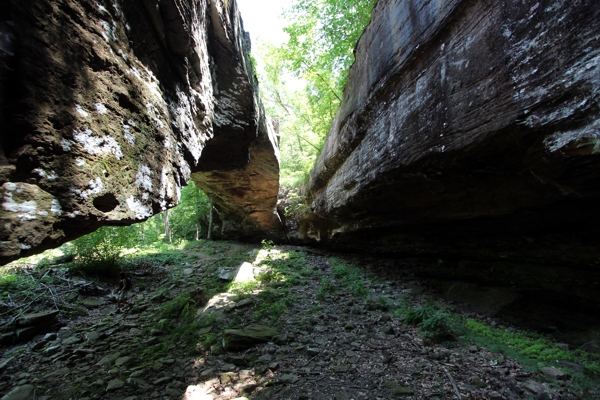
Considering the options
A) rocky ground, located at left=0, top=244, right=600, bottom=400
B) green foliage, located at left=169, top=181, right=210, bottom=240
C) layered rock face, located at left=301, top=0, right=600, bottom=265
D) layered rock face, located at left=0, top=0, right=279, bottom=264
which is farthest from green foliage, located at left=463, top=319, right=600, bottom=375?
green foliage, located at left=169, top=181, right=210, bottom=240

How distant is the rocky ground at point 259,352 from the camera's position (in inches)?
136

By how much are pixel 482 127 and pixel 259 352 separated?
16.1 ft

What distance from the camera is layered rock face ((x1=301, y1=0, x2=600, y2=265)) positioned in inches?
112

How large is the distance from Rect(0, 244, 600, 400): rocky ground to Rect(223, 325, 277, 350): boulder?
18 millimetres

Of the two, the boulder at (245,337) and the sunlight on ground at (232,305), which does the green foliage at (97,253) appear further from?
the boulder at (245,337)

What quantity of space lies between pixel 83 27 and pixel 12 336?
Result: 6034 mm

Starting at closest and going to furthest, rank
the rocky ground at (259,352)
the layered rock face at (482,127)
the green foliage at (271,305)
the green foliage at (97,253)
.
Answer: the layered rock face at (482,127) < the rocky ground at (259,352) < the green foliage at (271,305) < the green foliage at (97,253)

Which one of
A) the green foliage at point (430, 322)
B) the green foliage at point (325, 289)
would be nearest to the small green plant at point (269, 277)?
the green foliage at point (325, 289)

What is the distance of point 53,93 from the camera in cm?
249

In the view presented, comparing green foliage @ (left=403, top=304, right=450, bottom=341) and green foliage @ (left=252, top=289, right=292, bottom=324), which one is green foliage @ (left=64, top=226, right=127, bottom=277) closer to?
green foliage @ (left=252, top=289, right=292, bottom=324)

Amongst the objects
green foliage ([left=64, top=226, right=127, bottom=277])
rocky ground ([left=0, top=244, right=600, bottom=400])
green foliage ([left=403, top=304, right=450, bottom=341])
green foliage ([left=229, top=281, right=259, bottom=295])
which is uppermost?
green foliage ([left=64, top=226, right=127, bottom=277])

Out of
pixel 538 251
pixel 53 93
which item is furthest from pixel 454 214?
pixel 53 93

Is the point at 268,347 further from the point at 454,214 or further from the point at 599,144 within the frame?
the point at 599,144

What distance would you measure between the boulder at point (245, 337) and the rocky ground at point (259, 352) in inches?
0.7
